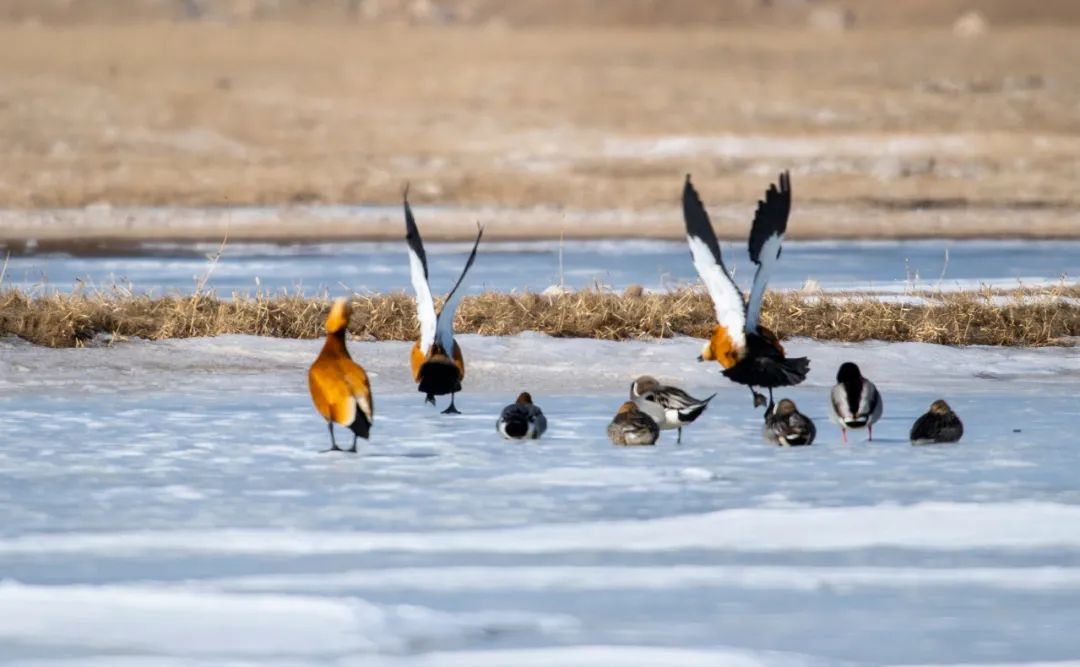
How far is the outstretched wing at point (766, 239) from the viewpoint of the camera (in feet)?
26.1

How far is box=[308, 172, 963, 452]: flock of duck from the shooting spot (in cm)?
721

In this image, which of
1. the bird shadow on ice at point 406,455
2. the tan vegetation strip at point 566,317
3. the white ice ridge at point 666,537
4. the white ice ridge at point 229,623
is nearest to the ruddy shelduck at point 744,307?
the bird shadow on ice at point 406,455

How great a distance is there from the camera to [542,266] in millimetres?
18281

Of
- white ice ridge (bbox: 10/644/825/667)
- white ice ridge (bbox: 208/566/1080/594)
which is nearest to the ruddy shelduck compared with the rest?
white ice ridge (bbox: 208/566/1080/594)

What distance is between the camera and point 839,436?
7836 millimetres

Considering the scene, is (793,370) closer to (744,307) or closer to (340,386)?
(744,307)

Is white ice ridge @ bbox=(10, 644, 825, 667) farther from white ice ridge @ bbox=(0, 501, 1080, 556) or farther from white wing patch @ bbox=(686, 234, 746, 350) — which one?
white wing patch @ bbox=(686, 234, 746, 350)

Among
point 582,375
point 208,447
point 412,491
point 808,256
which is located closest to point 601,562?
point 412,491

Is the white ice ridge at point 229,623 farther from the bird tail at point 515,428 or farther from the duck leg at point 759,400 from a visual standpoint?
the duck leg at point 759,400

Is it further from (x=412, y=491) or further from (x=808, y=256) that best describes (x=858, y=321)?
(x=808, y=256)

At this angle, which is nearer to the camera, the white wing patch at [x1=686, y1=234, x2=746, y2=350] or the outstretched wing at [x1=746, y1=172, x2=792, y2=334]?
the outstretched wing at [x1=746, y1=172, x2=792, y2=334]

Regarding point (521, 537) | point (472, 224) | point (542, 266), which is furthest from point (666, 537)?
point (472, 224)

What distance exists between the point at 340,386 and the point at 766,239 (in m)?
2.24

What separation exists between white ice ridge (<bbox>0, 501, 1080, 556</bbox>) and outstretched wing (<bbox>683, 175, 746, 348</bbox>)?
231cm
